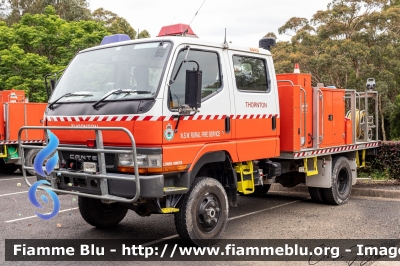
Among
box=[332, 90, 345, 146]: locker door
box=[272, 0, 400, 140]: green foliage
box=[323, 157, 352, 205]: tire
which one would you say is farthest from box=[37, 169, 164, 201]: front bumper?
box=[272, 0, 400, 140]: green foliage

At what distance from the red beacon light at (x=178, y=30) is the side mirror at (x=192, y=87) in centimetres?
105

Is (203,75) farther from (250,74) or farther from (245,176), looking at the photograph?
(245,176)

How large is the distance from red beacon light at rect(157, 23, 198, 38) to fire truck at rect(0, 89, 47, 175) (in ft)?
28.0

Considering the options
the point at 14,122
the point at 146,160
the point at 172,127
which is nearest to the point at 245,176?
the point at 172,127

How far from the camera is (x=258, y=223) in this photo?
23.9ft

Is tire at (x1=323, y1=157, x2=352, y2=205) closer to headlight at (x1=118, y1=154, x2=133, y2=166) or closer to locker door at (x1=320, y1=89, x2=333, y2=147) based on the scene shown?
locker door at (x1=320, y1=89, x2=333, y2=147)

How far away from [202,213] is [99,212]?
74.0 inches

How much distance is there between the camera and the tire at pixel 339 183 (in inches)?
334

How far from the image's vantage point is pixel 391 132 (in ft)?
96.9

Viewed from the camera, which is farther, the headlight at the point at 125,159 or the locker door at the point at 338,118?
the locker door at the point at 338,118

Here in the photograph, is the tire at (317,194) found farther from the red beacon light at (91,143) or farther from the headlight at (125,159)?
the red beacon light at (91,143)

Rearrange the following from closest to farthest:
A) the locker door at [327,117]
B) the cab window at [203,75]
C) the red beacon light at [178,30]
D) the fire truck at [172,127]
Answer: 1. the fire truck at [172,127]
2. the cab window at [203,75]
3. the red beacon light at [178,30]
4. the locker door at [327,117]

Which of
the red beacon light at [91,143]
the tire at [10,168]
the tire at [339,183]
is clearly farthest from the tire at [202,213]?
the tire at [10,168]

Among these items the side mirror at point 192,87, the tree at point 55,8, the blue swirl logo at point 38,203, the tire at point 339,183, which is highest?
the tree at point 55,8
